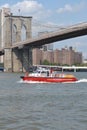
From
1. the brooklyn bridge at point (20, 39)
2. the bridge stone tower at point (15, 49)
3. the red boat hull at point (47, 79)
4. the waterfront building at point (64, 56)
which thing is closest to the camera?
the red boat hull at point (47, 79)

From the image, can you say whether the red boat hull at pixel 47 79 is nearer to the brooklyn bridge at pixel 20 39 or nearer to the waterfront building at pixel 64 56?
the brooklyn bridge at pixel 20 39

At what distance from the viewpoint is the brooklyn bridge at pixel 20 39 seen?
70625 mm

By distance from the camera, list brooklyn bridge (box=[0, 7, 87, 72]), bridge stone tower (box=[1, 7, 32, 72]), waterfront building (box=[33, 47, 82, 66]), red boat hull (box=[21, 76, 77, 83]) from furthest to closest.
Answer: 1. waterfront building (box=[33, 47, 82, 66])
2. bridge stone tower (box=[1, 7, 32, 72])
3. brooklyn bridge (box=[0, 7, 87, 72])
4. red boat hull (box=[21, 76, 77, 83])

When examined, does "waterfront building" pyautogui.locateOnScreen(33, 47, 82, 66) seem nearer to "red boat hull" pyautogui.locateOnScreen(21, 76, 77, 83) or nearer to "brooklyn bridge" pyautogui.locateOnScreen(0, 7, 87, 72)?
"brooklyn bridge" pyautogui.locateOnScreen(0, 7, 87, 72)

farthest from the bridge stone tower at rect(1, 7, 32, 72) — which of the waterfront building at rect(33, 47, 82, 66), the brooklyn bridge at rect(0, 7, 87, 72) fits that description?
the waterfront building at rect(33, 47, 82, 66)

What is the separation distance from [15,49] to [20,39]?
4.10m

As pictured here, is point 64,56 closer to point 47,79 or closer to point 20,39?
point 20,39

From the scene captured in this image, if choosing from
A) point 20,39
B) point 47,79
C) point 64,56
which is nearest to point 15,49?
point 20,39

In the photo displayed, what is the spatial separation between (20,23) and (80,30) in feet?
96.2

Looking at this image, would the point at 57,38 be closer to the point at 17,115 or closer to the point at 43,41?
the point at 43,41

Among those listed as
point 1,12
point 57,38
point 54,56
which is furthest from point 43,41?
point 54,56

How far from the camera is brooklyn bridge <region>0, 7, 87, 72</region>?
70625 millimetres

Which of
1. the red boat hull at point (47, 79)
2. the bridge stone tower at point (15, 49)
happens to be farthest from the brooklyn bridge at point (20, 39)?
the red boat hull at point (47, 79)

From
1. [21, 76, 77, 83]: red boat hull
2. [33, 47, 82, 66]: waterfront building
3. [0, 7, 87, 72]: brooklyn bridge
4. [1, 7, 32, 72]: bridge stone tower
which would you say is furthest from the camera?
[33, 47, 82, 66]: waterfront building
